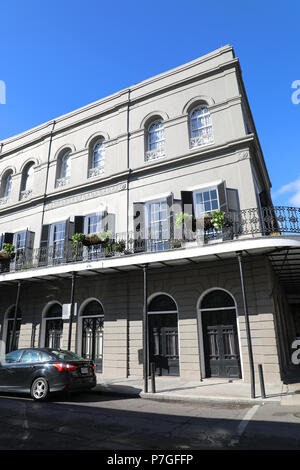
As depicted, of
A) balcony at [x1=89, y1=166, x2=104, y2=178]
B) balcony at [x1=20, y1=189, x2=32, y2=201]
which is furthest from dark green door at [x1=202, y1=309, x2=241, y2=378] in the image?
balcony at [x1=20, y1=189, x2=32, y2=201]

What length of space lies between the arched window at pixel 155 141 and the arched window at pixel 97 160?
2.74 m

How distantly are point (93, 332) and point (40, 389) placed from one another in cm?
550

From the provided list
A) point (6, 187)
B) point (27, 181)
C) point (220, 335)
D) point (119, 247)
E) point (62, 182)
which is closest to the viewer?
point (220, 335)

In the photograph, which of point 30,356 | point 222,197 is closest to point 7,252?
point 30,356

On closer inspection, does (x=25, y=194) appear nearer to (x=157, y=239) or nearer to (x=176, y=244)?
(x=157, y=239)

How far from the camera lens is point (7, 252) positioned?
15.6 m

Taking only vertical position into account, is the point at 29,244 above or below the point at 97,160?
below

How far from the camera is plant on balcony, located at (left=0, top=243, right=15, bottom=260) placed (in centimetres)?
1544

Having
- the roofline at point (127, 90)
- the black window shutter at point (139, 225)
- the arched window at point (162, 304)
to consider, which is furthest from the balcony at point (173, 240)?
the roofline at point (127, 90)

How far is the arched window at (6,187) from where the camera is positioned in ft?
63.0

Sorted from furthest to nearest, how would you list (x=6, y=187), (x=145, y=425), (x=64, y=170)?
(x=6, y=187)
(x=64, y=170)
(x=145, y=425)

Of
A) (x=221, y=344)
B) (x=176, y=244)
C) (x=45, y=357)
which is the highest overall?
(x=176, y=244)
